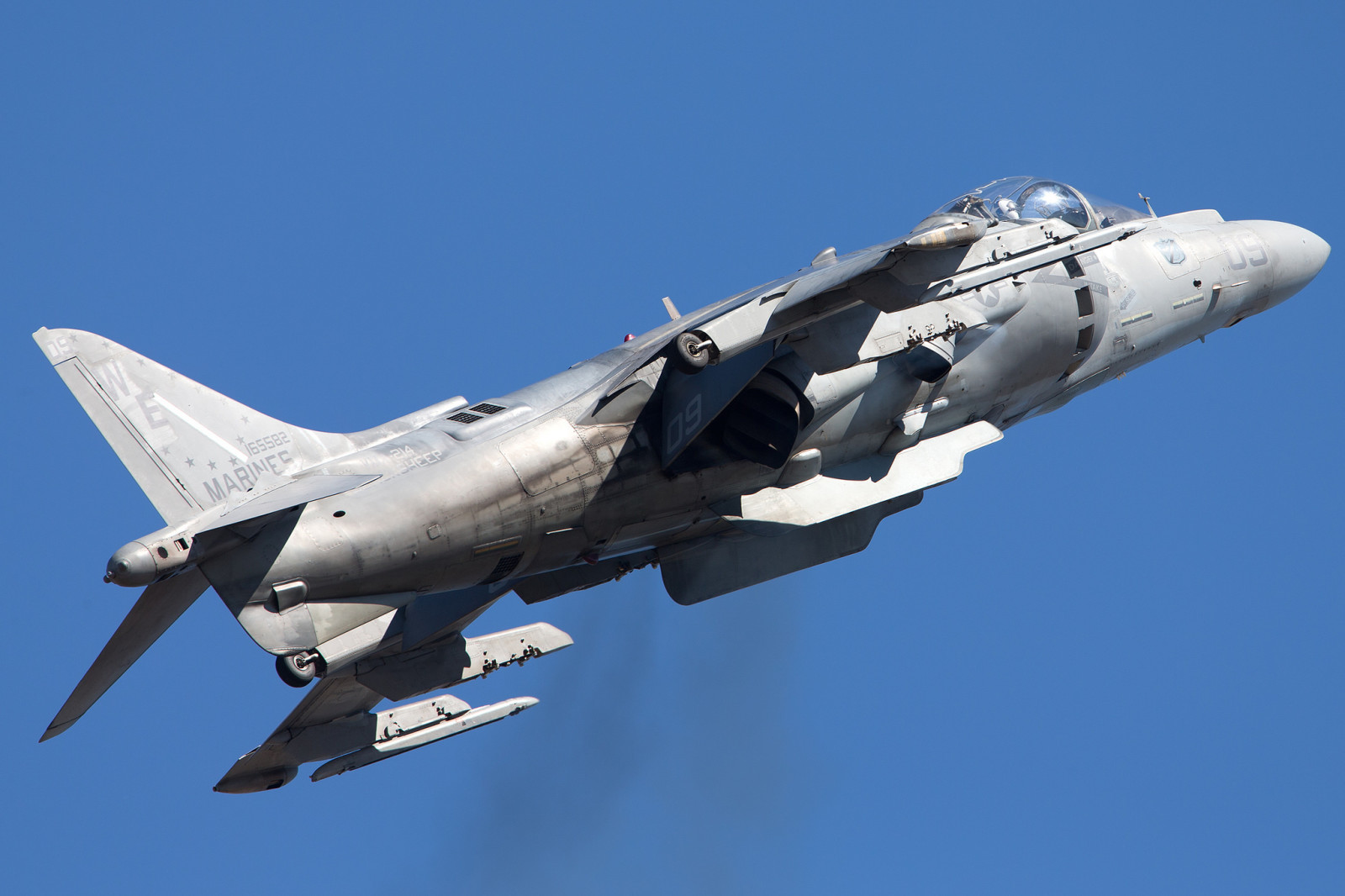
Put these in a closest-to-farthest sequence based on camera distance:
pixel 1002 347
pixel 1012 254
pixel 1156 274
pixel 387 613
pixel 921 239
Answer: pixel 921 239
pixel 387 613
pixel 1012 254
pixel 1002 347
pixel 1156 274

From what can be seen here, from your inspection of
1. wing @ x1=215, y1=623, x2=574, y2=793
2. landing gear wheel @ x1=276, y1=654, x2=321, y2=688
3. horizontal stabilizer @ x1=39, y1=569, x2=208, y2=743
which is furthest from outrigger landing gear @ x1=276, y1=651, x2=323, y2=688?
wing @ x1=215, y1=623, x2=574, y2=793

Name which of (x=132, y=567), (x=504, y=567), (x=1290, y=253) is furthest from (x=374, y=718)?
(x=1290, y=253)

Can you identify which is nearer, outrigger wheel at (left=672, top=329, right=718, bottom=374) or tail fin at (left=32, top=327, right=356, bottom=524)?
outrigger wheel at (left=672, top=329, right=718, bottom=374)

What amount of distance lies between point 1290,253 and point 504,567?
11.8 metres

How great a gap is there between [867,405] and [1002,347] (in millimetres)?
1935

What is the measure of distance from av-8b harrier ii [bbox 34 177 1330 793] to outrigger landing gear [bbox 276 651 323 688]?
0.02 meters

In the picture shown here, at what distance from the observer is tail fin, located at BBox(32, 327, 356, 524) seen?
562 inches

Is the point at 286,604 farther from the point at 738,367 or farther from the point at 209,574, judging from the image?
the point at 738,367

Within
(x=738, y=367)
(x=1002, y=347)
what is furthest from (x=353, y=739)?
(x=1002, y=347)

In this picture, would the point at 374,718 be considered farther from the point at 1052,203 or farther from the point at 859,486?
the point at 1052,203

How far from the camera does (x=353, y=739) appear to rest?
18.3 metres

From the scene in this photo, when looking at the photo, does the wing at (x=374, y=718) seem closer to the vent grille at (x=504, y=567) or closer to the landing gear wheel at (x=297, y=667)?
the vent grille at (x=504, y=567)

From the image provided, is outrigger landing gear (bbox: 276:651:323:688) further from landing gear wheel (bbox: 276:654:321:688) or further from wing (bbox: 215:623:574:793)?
wing (bbox: 215:623:574:793)

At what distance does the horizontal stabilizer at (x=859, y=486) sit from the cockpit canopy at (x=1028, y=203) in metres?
2.56
